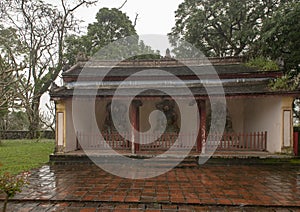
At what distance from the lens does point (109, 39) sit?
23.0 m

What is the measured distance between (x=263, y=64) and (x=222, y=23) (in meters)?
6.93

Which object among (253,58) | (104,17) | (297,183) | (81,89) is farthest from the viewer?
(104,17)

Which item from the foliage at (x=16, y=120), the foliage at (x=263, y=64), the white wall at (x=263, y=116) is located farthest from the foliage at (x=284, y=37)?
the foliage at (x=16, y=120)

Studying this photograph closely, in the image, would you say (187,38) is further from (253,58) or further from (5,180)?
(5,180)

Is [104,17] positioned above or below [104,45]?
above

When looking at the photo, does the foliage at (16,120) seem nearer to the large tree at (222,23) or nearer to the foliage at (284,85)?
the large tree at (222,23)

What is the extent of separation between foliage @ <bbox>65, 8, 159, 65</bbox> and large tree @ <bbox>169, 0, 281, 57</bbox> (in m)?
5.84

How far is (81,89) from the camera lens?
884cm

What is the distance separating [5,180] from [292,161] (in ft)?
25.6

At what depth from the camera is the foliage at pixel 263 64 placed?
A: 9133 millimetres

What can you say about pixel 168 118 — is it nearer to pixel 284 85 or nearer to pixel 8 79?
pixel 284 85

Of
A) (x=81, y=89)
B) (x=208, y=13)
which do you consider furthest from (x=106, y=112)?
(x=208, y=13)

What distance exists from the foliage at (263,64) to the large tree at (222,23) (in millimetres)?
3306

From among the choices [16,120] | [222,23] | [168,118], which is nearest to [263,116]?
[168,118]
